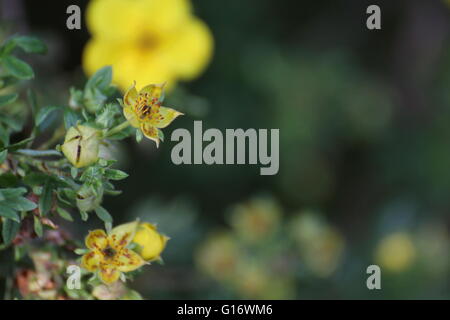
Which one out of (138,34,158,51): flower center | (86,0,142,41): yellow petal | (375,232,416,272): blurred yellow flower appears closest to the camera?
(86,0,142,41): yellow petal

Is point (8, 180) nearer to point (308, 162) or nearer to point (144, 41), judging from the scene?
point (144, 41)

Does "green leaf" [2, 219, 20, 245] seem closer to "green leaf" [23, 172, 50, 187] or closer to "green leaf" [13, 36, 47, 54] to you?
"green leaf" [23, 172, 50, 187]

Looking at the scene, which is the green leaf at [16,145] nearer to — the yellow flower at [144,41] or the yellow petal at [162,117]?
the yellow petal at [162,117]

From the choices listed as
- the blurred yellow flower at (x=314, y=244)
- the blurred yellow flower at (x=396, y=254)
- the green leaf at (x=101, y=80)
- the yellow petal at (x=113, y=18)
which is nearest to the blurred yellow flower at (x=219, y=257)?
the blurred yellow flower at (x=314, y=244)

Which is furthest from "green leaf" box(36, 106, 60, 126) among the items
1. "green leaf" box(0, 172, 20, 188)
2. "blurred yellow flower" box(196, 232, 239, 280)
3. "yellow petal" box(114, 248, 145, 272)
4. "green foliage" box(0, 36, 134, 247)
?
"blurred yellow flower" box(196, 232, 239, 280)

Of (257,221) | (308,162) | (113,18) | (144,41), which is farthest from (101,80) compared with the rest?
(308,162)
